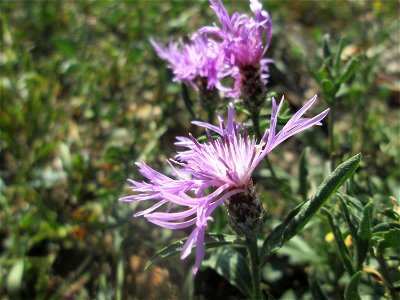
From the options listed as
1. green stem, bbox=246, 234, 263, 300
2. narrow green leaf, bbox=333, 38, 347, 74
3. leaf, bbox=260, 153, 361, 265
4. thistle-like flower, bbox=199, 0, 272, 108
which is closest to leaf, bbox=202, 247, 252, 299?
green stem, bbox=246, 234, 263, 300

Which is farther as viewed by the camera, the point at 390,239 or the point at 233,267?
the point at 233,267

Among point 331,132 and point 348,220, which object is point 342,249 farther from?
point 331,132

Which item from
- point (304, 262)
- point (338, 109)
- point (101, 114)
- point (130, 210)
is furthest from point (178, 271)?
point (338, 109)

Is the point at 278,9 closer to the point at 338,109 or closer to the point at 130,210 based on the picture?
the point at 338,109

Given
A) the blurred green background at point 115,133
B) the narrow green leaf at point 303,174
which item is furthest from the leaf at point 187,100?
the narrow green leaf at point 303,174

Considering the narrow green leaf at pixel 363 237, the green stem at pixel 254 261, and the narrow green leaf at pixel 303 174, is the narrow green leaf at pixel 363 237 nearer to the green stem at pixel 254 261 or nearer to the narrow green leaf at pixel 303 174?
the green stem at pixel 254 261

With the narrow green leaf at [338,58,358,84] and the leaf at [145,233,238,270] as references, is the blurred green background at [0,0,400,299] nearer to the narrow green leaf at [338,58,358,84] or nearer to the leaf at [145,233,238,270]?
the narrow green leaf at [338,58,358,84]

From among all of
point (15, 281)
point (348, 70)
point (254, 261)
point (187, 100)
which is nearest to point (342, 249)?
point (254, 261)
